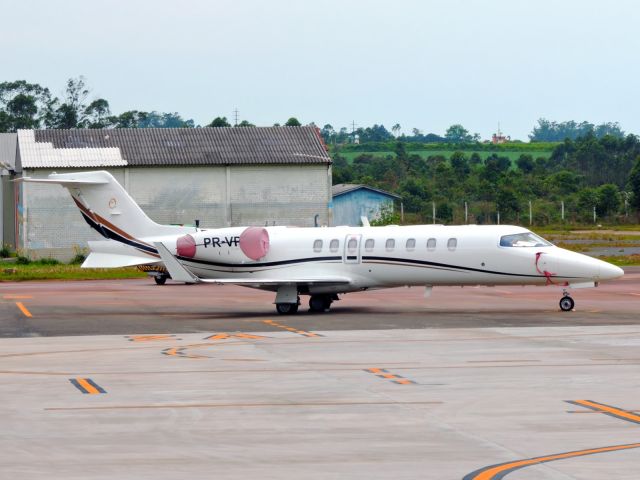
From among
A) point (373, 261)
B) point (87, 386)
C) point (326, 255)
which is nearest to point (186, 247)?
point (326, 255)

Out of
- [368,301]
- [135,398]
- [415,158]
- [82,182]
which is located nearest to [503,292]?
[368,301]

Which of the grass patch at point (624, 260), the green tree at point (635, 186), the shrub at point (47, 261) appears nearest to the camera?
the grass patch at point (624, 260)

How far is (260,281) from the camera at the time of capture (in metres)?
32.7

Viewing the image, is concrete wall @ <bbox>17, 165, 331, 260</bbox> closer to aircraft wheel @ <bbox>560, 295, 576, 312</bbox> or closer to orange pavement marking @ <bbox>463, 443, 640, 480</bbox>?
aircraft wheel @ <bbox>560, 295, 576, 312</bbox>

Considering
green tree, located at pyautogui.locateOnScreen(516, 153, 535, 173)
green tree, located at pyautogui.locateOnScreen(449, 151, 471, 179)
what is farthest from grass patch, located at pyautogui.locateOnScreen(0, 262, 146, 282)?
green tree, located at pyautogui.locateOnScreen(516, 153, 535, 173)

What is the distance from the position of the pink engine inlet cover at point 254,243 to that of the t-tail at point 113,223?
2.62 m

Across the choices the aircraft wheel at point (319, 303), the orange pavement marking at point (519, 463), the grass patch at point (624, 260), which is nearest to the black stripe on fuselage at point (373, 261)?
the aircraft wheel at point (319, 303)

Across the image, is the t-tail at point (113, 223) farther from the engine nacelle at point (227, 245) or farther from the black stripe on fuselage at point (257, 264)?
the black stripe on fuselage at point (257, 264)

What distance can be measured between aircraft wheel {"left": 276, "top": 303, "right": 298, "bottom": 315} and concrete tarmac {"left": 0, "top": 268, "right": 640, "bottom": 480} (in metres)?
0.88

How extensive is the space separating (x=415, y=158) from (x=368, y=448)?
132 metres

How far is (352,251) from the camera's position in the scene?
33312mm

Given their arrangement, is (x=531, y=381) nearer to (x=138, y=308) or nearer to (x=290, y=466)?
(x=290, y=466)

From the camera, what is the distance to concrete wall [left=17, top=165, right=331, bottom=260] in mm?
65562

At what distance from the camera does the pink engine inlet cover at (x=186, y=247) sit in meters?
34.7
